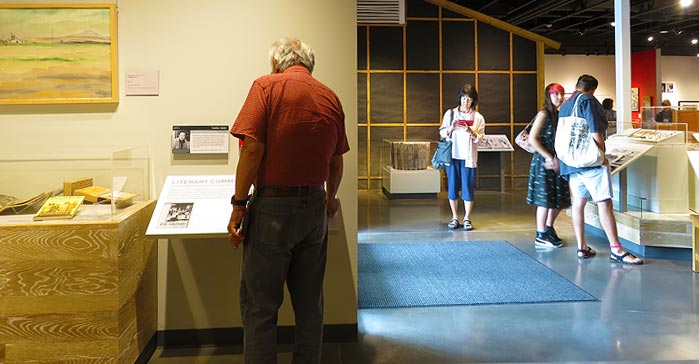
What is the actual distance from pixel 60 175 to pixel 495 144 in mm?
8283

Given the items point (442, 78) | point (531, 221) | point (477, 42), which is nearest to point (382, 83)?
point (442, 78)

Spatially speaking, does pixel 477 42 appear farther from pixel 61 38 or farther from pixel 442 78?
pixel 61 38

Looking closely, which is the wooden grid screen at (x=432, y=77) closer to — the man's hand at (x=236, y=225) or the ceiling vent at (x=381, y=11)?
the ceiling vent at (x=381, y=11)

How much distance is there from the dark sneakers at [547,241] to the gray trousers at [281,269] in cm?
364

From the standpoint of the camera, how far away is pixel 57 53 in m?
2.88

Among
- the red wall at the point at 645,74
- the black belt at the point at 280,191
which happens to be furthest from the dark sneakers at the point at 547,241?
the red wall at the point at 645,74

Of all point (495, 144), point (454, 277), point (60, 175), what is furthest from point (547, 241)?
point (495, 144)

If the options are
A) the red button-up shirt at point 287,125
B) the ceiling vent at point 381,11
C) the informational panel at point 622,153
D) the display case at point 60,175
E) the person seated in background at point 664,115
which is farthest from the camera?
the ceiling vent at point 381,11

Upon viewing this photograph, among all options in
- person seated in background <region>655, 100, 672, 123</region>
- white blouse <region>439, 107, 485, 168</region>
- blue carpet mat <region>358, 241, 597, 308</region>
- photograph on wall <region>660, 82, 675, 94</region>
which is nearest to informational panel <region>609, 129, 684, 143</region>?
person seated in background <region>655, 100, 672, 123</region>

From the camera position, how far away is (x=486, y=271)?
4535 mm

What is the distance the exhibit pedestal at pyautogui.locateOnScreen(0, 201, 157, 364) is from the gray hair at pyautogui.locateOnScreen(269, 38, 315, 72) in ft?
3.15

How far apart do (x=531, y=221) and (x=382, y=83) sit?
14.7 feet

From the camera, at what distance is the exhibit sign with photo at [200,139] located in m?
3.00

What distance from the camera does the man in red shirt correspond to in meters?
2.16
